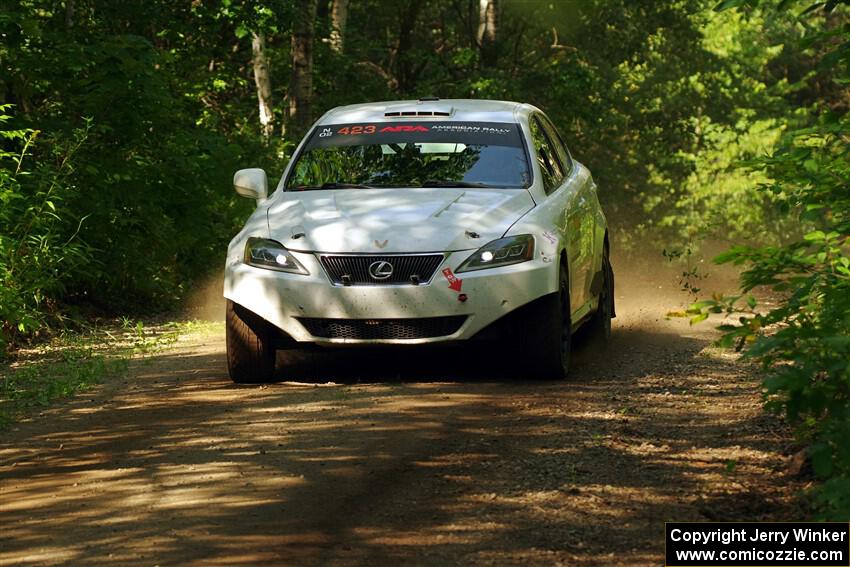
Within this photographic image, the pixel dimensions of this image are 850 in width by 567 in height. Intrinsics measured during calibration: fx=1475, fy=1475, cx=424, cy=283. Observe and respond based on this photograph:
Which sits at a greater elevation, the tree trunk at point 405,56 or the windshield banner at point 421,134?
the windshield banner at point 421,134

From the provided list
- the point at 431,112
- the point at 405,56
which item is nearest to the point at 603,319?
the point at 431,112

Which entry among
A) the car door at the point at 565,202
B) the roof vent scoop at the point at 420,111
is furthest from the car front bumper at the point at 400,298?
the roof vent scoop at the point at 420,111

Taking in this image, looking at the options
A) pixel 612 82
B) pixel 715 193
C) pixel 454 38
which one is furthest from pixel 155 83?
pixel 715 193

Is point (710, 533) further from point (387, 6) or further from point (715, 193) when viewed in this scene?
point (715, 193)

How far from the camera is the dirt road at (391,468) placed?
5773 millimetres

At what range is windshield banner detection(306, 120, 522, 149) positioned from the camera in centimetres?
1080

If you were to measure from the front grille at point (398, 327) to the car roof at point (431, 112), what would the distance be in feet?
7.23

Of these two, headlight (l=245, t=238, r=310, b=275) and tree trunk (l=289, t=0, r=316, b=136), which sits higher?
headlight (l=245, t=238, r=310, b=275)

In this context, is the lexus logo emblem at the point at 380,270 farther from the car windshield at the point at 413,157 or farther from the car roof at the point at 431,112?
the car roof at the point at 431,112

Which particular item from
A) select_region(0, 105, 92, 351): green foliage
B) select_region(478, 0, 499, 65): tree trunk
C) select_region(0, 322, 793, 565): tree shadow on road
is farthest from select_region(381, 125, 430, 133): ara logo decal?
select_region(478, 0, 499, 65): tree trunk

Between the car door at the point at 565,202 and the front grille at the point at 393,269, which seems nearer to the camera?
the front grille at the point at 393,269

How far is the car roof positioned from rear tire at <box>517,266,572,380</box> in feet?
6.26

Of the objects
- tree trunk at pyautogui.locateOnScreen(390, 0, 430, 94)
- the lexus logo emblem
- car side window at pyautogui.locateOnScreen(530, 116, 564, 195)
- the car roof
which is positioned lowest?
tree trunk at pyautogui.locateOnScreen(390, 0, 430, 94)

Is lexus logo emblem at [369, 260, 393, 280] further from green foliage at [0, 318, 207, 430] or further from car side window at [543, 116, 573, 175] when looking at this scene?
car side window at [543, 116, 573, 175]
